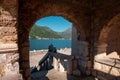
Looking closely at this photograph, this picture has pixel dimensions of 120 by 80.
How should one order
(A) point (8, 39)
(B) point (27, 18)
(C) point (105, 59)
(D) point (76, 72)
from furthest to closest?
(D) point (76, 72) < (C) point (105, 59) < (B) point (27, 18) < (A) point (8, 39)

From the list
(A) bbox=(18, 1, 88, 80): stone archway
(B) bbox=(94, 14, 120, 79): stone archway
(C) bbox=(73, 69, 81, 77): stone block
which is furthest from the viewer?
(C) bbox=(73, 69, 81, 77): stone block

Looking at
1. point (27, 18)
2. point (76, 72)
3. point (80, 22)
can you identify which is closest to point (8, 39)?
point (27, 18)

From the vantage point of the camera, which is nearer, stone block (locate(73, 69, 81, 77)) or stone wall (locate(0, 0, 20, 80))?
stone wall (locate(0, 0, 20, 80))

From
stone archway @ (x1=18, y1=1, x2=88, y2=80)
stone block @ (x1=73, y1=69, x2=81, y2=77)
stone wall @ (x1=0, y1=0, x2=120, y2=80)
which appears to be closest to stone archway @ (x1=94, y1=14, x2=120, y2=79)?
stone wall @ (x1=0, y1=0, x2=120, y2=80)

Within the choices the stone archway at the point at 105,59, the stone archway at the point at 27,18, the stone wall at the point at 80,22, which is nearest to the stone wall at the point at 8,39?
the stone wall at the point at 80,22

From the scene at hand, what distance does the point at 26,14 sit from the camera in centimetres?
448

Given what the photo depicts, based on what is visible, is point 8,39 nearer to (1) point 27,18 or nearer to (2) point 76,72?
(1) point 27,18

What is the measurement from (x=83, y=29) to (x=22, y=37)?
93.5 inches

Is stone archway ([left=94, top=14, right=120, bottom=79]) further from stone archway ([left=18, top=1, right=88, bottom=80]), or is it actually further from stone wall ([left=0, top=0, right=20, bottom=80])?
stone wall ([left=0, top=0, right=20, bottom=80])

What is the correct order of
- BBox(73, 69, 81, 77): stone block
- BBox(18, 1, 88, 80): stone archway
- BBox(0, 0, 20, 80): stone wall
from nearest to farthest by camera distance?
BBox(0, 0, 20, 80): stone wall < BBox(18, 1, 88, 80): stone archway < BBox(73, 69, 81, 77): stone block

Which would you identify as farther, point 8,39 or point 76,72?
point 76,72

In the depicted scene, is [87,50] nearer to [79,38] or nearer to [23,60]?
[79,38]

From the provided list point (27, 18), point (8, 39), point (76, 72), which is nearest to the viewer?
point (8, 39)

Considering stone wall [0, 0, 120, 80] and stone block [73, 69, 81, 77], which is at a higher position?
stone wall [0, 0, 120, 80]
